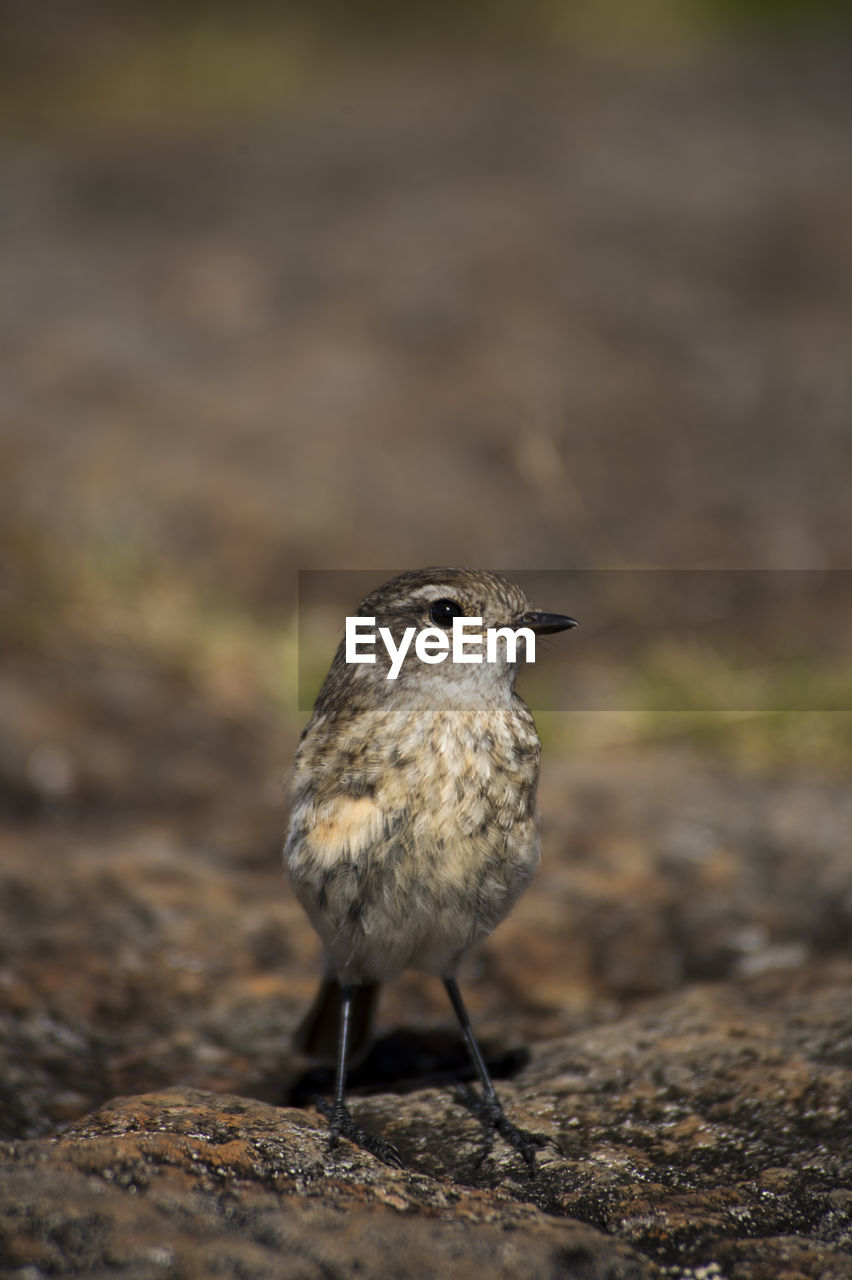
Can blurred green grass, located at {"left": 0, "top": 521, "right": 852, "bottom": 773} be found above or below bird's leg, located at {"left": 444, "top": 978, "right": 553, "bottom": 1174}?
above

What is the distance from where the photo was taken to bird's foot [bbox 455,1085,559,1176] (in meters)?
3.02

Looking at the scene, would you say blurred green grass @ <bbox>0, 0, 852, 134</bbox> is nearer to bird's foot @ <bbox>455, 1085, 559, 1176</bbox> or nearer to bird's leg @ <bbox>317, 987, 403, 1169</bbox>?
bird's leg @ <bbox>317, 987, 403, 1169</bbox>

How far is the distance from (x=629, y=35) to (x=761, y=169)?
5862 mm

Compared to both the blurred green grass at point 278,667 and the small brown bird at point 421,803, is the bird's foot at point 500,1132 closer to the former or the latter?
the small brown bird at point 421,803

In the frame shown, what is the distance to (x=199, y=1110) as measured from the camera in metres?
2.99

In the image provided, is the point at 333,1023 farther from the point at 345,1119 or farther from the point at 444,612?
the point at 444,612

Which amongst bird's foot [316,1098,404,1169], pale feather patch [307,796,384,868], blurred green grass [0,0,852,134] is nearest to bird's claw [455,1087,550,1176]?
bird's foot [316,1098,404,1169]

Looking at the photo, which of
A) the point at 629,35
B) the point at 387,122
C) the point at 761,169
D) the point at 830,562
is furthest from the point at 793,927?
the point at 629,35

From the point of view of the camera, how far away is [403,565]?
832 centimetres

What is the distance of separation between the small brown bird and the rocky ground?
487 millimetres

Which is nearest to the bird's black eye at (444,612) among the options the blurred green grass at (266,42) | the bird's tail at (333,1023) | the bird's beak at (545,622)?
the bird's beak at (545,622)

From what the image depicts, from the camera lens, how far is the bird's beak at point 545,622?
11.6ft

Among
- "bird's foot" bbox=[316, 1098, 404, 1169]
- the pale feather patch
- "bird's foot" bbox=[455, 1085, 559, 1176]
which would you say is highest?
the pale feather patch

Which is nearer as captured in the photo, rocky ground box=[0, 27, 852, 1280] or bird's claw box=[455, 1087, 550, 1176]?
rocky ground box=[0, 27, 852, 1280]
